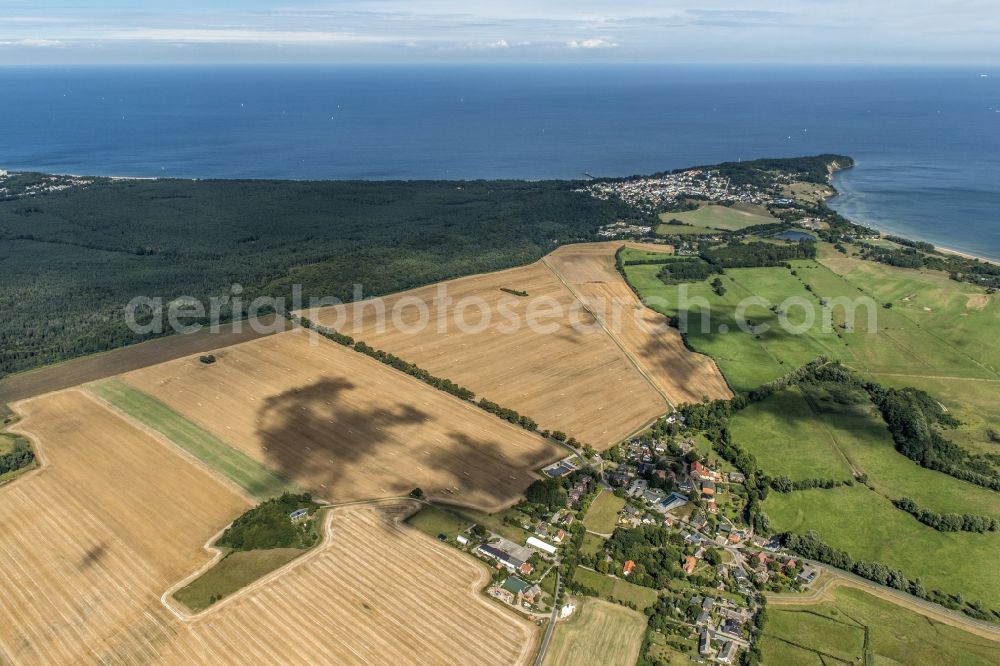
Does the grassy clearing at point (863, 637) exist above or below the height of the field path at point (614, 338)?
below

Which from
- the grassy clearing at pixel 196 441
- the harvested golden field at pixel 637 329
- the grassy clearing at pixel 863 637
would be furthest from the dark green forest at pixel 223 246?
the grassy clearing at pixel 863 637

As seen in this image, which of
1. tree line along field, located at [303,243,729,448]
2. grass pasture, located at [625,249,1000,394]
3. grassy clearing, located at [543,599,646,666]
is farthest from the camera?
grass pasture, located at [625,249,1000,394]

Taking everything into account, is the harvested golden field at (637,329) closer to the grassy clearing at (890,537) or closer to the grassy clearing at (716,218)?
the grassy clearing at (890,537)

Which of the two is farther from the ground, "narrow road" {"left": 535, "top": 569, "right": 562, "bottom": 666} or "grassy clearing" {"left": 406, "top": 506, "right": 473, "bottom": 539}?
"grassy clearing" {"left": 406, "top": 506, "right": 473, "bottom": 539}

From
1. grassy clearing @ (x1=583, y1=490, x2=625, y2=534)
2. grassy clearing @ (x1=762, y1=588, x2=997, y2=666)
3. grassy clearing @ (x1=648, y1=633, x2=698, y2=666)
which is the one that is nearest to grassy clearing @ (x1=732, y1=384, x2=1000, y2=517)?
grassy clearing @ (x1=762, y1=588, x2=997, y2=666)

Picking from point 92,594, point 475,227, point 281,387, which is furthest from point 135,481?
point 475,227

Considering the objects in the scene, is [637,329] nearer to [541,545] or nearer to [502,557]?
[541,545]

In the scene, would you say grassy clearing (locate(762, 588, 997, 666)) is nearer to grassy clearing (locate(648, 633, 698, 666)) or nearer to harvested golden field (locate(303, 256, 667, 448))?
grassy clearing (locate(648, 633, 698, 666))

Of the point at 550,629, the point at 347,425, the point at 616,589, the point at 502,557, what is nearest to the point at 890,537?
the point at 616,589
